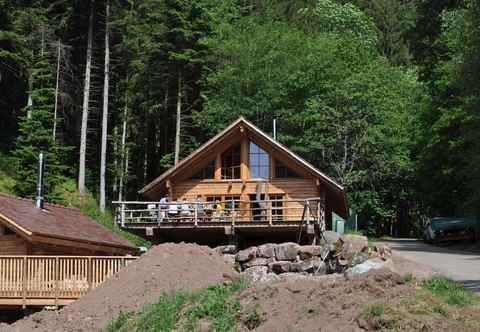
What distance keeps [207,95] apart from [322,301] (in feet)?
122

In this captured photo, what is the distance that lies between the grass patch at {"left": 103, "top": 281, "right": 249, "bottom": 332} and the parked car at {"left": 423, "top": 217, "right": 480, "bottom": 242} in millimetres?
24907

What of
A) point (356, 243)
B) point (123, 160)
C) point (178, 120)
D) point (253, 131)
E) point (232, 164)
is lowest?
point (356, 243)

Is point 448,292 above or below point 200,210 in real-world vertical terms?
below

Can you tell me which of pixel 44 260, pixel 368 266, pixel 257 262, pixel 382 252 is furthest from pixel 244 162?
pixel 368 266

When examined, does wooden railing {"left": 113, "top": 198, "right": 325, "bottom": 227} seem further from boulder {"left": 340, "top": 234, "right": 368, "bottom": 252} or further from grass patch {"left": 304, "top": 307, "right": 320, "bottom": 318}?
grass patch {"left": 304, "top": 307, "right": 320, "bottom": 318}

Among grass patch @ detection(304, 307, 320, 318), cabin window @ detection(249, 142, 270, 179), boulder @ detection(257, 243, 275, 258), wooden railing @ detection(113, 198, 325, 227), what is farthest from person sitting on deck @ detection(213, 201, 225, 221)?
grass patch @ detection(304, 307, 320, 318)

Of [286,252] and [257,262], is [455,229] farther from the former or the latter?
[257,262]

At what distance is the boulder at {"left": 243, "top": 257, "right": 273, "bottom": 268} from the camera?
25.7m

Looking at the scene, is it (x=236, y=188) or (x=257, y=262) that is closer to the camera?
(x=257, y=262)

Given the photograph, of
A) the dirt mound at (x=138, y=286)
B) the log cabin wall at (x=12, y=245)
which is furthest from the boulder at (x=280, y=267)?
the log cabin wall at (x=12, y=245)

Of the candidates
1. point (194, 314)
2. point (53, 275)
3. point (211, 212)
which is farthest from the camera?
point (211, 212)

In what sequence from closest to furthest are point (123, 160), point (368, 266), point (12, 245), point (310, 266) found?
point (368, 266) → point (310, 266) → point (12, 245) → point (123, 160)

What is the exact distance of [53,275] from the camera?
75.5ft

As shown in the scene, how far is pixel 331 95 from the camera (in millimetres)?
46906
